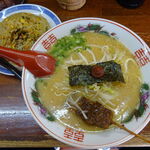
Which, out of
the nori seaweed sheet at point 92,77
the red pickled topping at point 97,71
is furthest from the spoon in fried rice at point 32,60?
the red pickled topping at point 97,71

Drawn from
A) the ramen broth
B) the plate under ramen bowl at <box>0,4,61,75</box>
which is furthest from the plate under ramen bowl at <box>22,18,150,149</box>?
the plate under ramen bowl at <box>0,4,61,75</box>

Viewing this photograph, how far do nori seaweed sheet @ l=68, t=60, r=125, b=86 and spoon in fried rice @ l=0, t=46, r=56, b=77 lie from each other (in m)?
0.16

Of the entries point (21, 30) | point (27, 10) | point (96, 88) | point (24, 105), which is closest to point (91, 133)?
point (96, 88)

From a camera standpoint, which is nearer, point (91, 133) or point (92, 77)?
point (91, 133)

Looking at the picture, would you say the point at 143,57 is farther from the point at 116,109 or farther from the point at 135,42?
the point at 116,109

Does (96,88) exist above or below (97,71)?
below

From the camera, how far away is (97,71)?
4.31 ft

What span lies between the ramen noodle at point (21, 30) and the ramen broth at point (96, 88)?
14.0 inches

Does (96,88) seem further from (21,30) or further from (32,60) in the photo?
(21,30)

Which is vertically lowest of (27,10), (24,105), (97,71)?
(24,105)

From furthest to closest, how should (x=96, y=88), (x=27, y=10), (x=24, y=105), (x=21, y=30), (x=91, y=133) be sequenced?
(x=27, y=10) < (x=21, y=30) < (x=24, y=105) < (x=96, y=88) < (x=91, y=133)

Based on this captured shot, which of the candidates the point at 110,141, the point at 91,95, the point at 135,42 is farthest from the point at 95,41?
the point at 110,141

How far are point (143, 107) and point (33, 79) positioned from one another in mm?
669

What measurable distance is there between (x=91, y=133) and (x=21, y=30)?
93 cm
